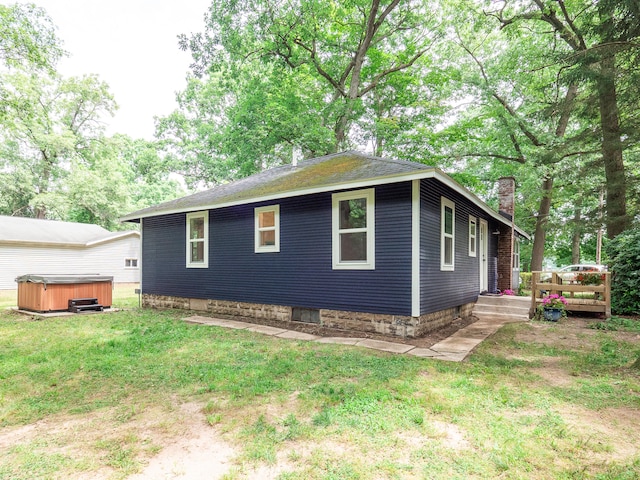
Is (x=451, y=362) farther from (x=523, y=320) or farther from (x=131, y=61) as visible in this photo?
(x=131, y=61)

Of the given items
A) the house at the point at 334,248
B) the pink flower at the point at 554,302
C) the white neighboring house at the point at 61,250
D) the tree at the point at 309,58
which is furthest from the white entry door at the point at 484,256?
the white neighboring house at the point at 61,250

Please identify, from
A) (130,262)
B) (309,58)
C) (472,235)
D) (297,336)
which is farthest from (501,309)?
(130,262)

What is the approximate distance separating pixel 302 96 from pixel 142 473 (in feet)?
54.9

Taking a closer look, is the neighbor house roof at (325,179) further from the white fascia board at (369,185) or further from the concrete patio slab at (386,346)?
the concrete patio slab at (386,346)

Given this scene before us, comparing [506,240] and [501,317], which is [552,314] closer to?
[501,317]

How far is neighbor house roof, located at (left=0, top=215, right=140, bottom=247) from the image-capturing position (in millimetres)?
17344

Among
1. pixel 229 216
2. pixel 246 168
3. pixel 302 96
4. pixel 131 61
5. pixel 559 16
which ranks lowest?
pixel 229 216

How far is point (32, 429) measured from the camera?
116 inches

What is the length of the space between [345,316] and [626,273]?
25.7 feet

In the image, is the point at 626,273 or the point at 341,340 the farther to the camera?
the point at 626,273

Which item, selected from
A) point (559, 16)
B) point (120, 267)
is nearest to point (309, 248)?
point (559, 16)

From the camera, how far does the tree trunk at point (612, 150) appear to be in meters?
6.25

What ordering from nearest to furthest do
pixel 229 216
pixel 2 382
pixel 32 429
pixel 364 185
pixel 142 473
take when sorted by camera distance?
1. pixel 142 473
2. pixel 32 429
3. pixel 2 382
4. pixel 364 185
5. pixel 229 216

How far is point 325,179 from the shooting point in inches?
284
